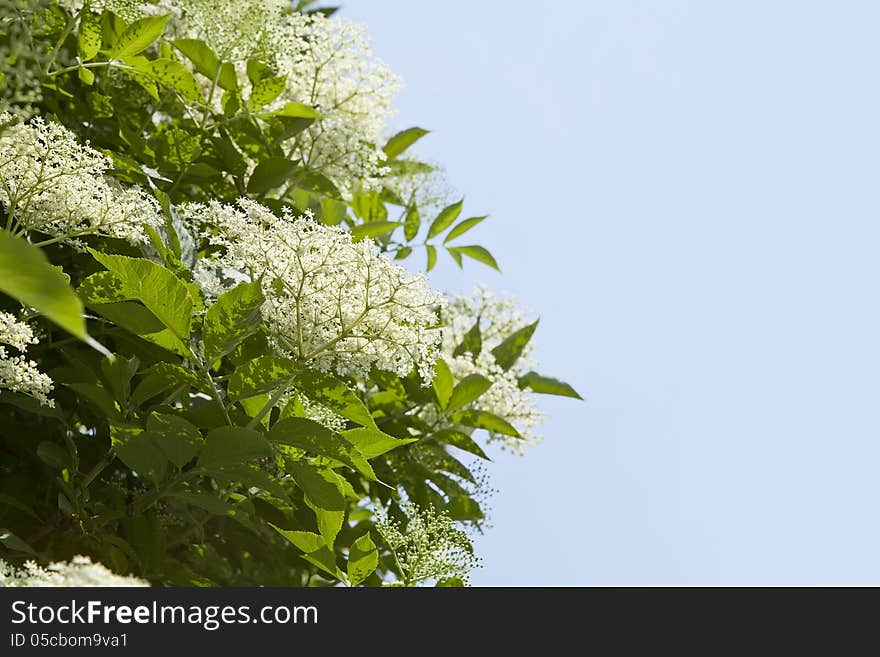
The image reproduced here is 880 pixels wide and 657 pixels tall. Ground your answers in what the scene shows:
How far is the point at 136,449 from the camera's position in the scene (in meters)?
1.72

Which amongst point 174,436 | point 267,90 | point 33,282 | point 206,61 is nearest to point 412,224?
point 267,90

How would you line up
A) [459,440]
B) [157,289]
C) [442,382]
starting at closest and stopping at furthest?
[157,289]
[442,382]
[459,440]

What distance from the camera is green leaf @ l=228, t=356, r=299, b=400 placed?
1.68 meters

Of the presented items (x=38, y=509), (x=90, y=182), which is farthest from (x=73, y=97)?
(x=38, y=509)

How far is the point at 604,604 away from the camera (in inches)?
51.8

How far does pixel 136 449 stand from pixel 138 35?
1173 mm

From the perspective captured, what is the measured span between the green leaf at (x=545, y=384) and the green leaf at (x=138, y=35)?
1538 mm

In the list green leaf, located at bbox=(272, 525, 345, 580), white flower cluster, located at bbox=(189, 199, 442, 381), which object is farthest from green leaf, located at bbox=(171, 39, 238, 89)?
green leaf, located at bbox=(272, 525, 345, 580)

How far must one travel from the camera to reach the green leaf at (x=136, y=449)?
1706mm

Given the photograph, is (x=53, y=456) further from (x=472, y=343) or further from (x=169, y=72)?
(x=472, y=343)

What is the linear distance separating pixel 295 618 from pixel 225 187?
1.82 metres

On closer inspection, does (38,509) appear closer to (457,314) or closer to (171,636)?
(171,636)

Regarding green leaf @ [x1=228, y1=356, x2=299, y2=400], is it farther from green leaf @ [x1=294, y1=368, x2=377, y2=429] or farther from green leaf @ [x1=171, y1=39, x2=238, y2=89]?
green leaf @ [x1=171, y1=39, x2=238, y2=89]

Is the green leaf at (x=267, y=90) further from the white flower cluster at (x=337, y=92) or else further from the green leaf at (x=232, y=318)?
the green leaf at (x=232, y=318)
